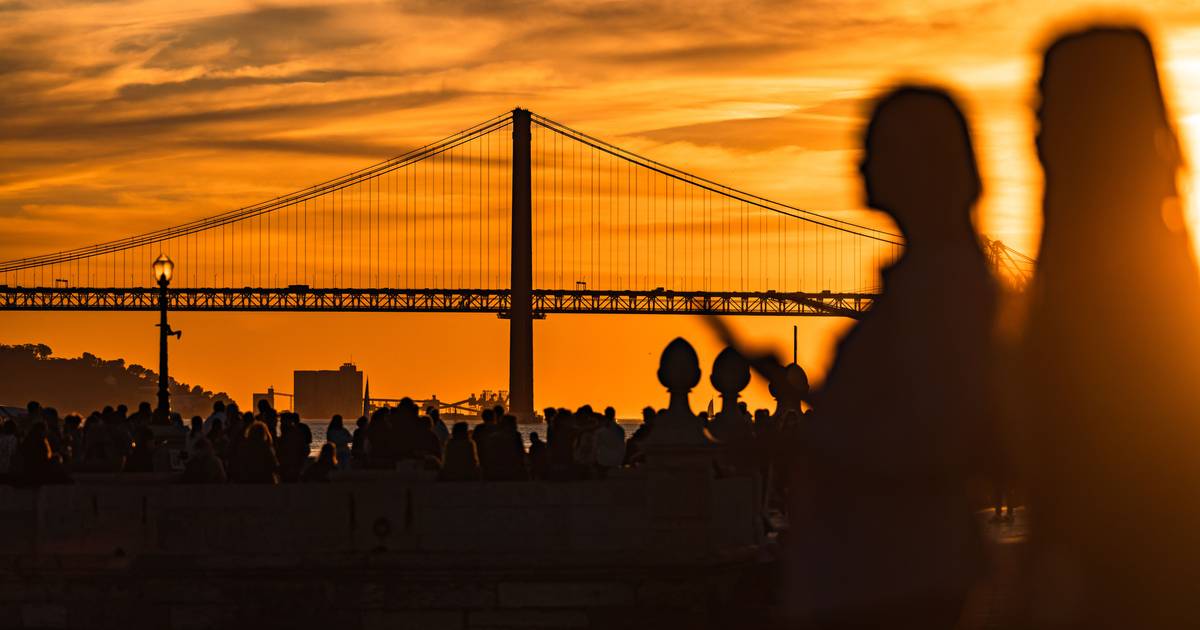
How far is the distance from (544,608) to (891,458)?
50.2ft

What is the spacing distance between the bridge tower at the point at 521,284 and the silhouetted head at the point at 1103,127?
276 ft

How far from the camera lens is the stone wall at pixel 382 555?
1833cm

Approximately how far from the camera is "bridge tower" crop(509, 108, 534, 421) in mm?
88062

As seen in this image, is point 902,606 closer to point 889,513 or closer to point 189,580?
point 889,513

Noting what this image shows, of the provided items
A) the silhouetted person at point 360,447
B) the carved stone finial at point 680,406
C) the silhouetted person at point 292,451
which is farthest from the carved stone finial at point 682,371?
the silhouetted person at point 292,451

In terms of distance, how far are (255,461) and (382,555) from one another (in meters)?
1.53

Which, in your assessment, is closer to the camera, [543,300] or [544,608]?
[544,608]

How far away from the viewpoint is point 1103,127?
3.10 metres

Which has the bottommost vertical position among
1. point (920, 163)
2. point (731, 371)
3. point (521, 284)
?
point (731, 371)

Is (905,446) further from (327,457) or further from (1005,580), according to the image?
(327,457)

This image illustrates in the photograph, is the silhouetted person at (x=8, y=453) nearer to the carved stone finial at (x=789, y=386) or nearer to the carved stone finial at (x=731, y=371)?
the carved stone finial at (x=731, y=371)

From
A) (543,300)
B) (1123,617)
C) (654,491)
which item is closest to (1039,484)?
(1123,617)

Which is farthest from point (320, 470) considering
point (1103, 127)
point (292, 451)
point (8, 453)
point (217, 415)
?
point (1103, 127)

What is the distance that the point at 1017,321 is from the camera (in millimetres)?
3133
